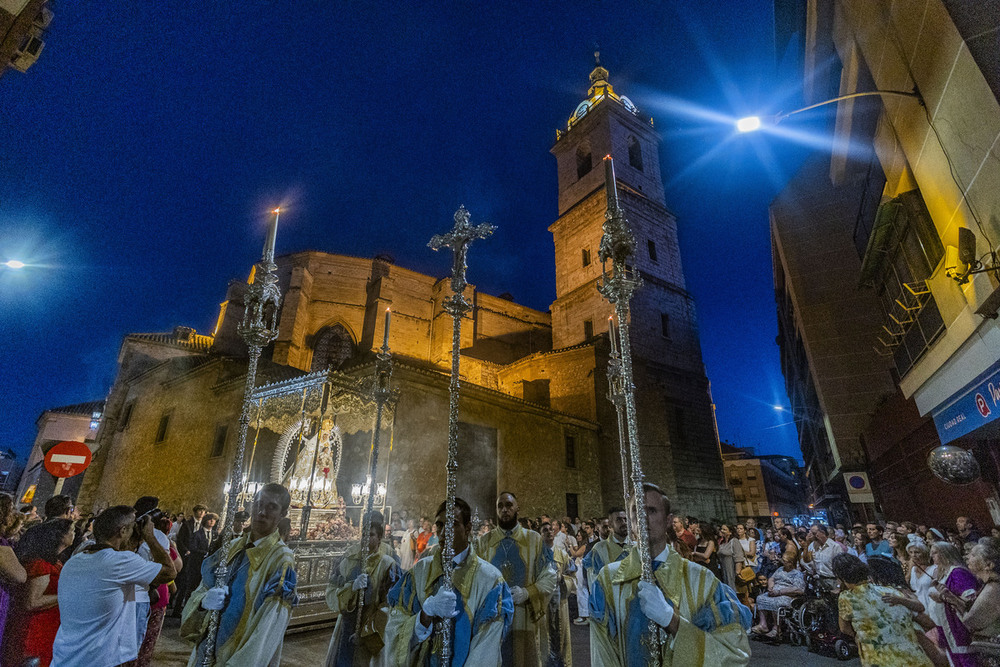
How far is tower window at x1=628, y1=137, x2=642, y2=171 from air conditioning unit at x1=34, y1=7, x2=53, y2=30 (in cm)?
2685

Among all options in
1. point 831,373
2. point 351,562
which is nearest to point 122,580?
point 351,562

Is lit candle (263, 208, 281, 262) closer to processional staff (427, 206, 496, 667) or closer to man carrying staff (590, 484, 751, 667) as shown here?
processional staff (427, 206, 496, 667)

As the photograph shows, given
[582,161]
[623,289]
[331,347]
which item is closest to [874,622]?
[623,289]

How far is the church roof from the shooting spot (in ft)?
101

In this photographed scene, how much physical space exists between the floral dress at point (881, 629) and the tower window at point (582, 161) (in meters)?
28.8

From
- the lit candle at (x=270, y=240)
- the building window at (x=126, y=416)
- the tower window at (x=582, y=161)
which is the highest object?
the tower window at (x=582, y=161)

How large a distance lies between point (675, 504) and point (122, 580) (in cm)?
2067

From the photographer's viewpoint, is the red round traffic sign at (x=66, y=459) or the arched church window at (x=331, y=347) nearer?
the red round traffic sign at (x=66, y=459)

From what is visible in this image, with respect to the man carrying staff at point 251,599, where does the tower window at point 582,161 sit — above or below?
above

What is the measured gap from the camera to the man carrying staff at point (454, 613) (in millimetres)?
2962

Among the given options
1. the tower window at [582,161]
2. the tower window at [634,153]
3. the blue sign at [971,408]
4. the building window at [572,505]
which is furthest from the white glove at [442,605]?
the tower window at [634,153]

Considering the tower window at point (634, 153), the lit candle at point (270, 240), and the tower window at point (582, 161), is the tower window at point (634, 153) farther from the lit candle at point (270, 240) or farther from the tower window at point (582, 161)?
the lit candle at point (270, 240)

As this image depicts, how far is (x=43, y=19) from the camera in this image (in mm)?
9125

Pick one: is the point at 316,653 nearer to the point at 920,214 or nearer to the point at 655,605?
the point at 655,605
